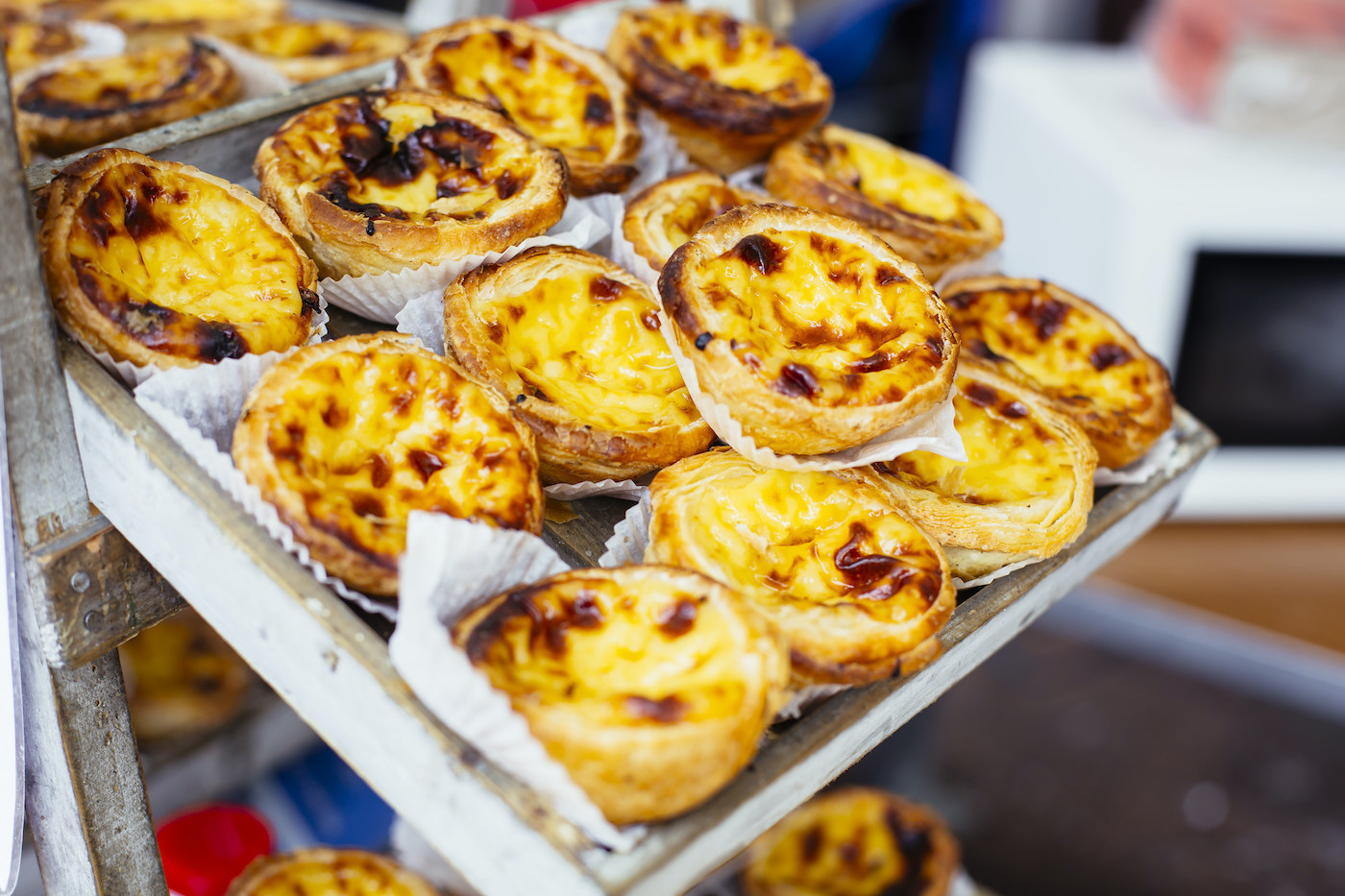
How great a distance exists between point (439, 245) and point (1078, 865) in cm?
397

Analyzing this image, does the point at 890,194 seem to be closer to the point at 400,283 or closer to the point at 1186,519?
the point at 400,283

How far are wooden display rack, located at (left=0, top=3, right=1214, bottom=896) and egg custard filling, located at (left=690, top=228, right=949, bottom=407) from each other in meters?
0.37

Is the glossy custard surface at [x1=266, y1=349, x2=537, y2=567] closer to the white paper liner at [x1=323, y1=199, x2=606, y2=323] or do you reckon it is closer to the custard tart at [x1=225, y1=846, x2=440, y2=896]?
the white paper liner at [x1=323, y1=199, x2=606, y2=323]

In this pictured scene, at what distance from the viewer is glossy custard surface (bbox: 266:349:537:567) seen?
1418 mm

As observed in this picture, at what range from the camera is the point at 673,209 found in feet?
6.89

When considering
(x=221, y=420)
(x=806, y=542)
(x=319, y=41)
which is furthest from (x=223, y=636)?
(x=319, y=41)

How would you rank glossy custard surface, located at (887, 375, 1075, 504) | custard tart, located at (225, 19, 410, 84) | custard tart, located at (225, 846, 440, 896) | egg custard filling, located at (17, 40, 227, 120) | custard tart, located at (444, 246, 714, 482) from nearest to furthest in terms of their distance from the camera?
custard tart, located at (444, 246, 714, 482), glossy custard surface, located at (887, 375, 1075, 504), custard tart, located at (225, 846, 440, 896), egg custard filling, located at (17, 40, 227, 120), custard tart, located at (225, 19, 410, 84)

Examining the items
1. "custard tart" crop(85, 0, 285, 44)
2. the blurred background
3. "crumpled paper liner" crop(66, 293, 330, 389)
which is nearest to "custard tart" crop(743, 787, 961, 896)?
the blurred background

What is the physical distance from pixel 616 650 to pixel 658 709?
0.12 metres

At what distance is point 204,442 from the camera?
55.7 inches

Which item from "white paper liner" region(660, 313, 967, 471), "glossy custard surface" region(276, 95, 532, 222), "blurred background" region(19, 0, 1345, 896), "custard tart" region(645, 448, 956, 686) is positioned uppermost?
"glossy custard surface" region(276, 95, 532, 222)

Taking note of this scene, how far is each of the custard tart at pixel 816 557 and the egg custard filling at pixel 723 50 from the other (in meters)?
1.16

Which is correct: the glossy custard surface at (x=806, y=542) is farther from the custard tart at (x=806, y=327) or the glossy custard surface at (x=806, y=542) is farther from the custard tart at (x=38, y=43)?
the custard tart at (x=38, y=43)

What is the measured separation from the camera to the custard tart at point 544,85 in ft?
7.14
